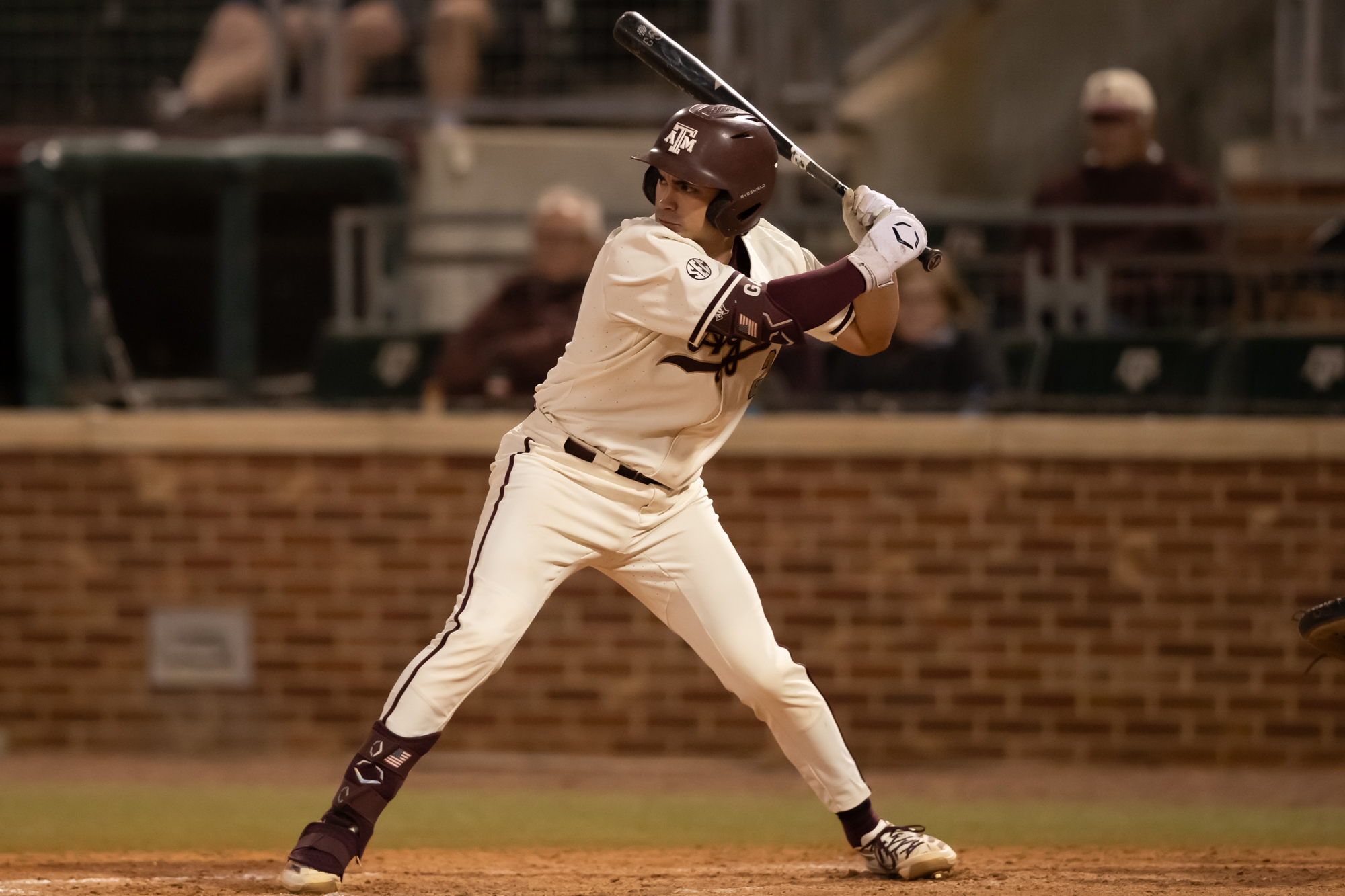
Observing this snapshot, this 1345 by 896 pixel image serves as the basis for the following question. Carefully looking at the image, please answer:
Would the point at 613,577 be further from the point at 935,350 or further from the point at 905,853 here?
the point at 935,350

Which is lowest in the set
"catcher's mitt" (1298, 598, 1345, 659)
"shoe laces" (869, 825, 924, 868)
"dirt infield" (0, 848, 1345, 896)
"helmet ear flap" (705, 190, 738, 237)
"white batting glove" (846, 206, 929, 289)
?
"dirt infield" (0, 848, 1345, 896)

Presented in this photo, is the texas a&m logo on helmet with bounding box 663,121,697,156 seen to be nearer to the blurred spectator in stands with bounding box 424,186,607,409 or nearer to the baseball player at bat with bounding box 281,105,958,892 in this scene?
the baseball player at bat with bounding box 281,105,958,892

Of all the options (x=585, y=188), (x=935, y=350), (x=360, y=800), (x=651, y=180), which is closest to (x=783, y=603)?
(x=935, y=350)

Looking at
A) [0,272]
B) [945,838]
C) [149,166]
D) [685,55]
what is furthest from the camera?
[0,272]

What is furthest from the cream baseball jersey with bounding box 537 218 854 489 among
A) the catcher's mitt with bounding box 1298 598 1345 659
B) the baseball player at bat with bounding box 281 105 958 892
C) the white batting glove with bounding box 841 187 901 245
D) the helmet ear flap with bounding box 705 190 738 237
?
the catcher's mitt with bounding box 1298 598 1345 659

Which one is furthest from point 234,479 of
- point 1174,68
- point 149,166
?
point 1174,68

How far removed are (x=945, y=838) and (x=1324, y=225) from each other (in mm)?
3021

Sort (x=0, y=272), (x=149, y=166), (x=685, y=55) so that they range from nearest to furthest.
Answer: (x=685, y=55)
(x=149, y=166)
(x=0, y=272)

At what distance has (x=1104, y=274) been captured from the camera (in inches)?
255

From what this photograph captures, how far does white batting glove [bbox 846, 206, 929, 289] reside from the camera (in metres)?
3.84

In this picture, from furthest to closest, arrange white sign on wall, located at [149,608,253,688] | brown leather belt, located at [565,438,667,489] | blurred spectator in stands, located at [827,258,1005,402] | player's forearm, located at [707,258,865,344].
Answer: white sign on wall, located at [149,608,253,688], blurred spectator in stands, located at [827,258,1005,402], brown leather belt, located at [565,438,667,489], player's forearm, located at [707,258,865,344]

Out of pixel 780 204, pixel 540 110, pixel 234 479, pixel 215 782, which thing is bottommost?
pixel 215 782

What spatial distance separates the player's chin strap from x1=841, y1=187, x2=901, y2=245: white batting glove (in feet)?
5.18

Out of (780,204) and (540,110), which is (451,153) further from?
(780,204)
